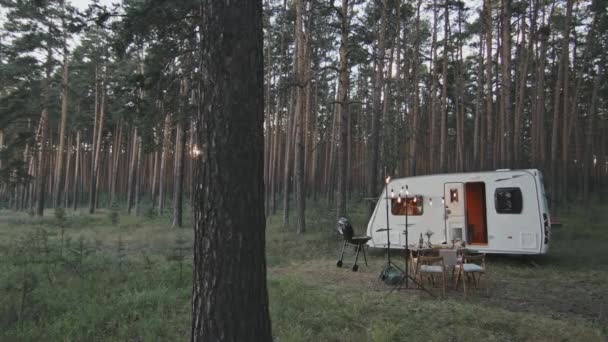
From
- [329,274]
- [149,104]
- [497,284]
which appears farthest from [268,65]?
[497,284]

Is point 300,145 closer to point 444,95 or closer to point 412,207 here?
point 412,207

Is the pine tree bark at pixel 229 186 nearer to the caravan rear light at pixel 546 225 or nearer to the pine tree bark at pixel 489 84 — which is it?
the caravan rear light at pixel 546 225

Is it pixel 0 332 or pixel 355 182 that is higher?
pixel 355 182

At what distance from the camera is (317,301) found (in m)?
6.02

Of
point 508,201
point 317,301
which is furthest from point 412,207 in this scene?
point 317,301

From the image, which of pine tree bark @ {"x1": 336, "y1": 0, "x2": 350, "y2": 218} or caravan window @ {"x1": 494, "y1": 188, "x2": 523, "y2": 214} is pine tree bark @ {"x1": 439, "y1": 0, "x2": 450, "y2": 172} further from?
caravan window @ {"x1": 494, "y1": 188, "x2": 523, "y2": 214}

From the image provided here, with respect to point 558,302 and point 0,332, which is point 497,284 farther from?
point 0,332

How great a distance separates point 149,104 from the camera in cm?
1030

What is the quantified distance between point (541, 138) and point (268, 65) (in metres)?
15.1

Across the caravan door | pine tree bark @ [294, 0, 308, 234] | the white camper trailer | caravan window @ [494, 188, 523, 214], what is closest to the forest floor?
the white camper trailer

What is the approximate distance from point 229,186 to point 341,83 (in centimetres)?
1143

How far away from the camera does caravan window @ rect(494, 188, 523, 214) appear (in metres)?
9.40

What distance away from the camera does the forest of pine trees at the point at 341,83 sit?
10.6 m

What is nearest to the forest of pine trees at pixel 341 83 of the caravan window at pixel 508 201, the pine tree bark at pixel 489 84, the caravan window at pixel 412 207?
the pine tree bark at pixel 489 84
